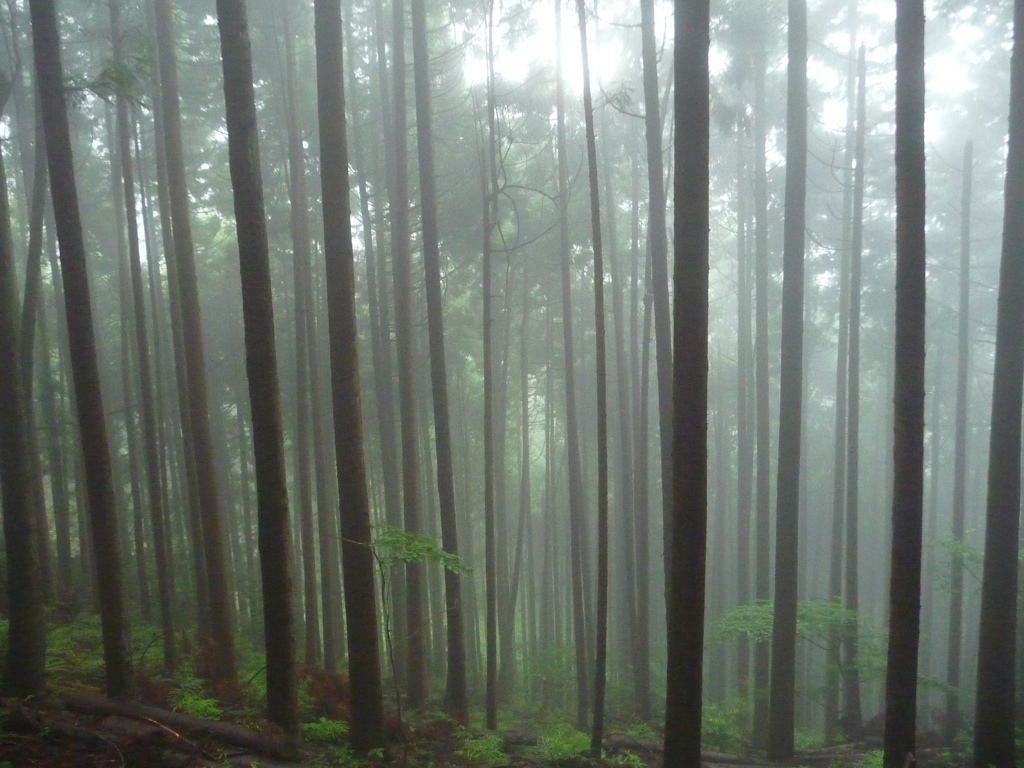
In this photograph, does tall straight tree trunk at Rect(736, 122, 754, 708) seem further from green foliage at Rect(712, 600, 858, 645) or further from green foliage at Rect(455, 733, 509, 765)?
green foliage at Rect(455, 733, 509, 765)

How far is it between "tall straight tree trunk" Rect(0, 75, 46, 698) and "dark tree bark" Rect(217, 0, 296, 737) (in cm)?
251

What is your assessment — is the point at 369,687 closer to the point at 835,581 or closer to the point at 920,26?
the point at 920,26

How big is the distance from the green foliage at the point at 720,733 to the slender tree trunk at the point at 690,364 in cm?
692

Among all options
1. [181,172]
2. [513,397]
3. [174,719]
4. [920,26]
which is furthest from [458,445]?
[920,26]

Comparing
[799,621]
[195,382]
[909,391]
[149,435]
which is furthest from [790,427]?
[149,435]

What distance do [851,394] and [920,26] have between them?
336 inches

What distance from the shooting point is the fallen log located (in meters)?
6.78

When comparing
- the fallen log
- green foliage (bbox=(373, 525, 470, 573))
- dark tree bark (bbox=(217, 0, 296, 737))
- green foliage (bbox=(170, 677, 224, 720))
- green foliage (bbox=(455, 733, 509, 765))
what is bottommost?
green foliage (bbox=(455, 733, 509, 765))

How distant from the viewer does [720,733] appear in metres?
12.6

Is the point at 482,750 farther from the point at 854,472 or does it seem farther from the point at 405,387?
the point at 854,472

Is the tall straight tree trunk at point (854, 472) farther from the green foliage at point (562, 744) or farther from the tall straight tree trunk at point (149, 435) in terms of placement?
the tall straight tree trunk at point (149, 435)

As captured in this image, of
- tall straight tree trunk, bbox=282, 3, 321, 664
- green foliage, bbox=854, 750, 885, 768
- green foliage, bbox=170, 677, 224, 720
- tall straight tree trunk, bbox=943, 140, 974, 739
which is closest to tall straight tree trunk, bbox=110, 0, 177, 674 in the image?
green foliage, bbox=170, 677, 224, 720

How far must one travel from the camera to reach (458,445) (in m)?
23.9

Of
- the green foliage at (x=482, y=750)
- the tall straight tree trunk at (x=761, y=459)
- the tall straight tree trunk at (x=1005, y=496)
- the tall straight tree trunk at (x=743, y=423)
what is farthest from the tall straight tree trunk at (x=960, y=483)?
the green foliage at (x=482, y=750)
